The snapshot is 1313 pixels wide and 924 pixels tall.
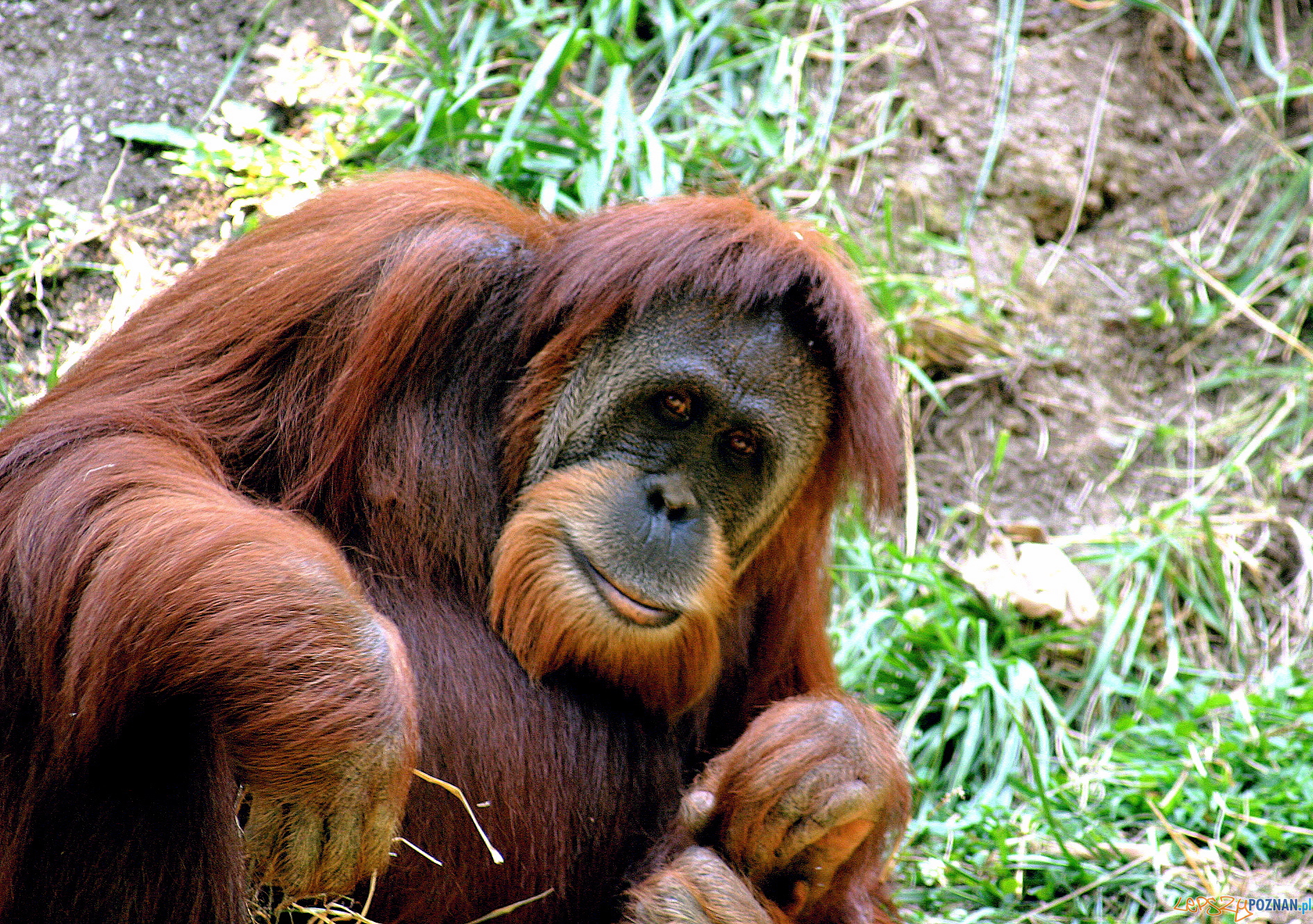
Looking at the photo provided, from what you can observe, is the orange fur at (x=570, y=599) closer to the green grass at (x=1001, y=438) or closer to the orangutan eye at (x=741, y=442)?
the orangutan eye at (x=741, y=442)

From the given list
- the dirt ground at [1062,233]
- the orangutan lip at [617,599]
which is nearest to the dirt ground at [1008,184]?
the dirt ground at [1062,233]

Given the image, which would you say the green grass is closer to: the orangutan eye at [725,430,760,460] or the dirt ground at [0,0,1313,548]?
the dirt ground at [0,0,1313,548]

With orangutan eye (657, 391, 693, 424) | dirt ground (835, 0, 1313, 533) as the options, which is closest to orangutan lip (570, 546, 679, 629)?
orangutan eye (657, 391, 693, 424)

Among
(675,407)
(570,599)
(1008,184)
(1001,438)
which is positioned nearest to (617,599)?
(570,599)

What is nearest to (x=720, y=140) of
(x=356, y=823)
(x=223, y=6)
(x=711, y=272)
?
(x=223, y=6)

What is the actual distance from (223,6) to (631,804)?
3.26m

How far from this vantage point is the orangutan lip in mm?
2492

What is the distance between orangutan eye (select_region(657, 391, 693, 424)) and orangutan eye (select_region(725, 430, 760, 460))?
10 centimetres

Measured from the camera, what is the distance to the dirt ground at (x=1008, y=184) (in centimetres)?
420

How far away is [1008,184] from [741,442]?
282 cm

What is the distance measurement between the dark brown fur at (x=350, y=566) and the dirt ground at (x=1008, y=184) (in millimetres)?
1587

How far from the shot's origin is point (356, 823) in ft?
6.49

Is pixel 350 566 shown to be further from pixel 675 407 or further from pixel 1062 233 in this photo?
pixel 1062 233

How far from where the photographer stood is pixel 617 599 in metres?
2.49
